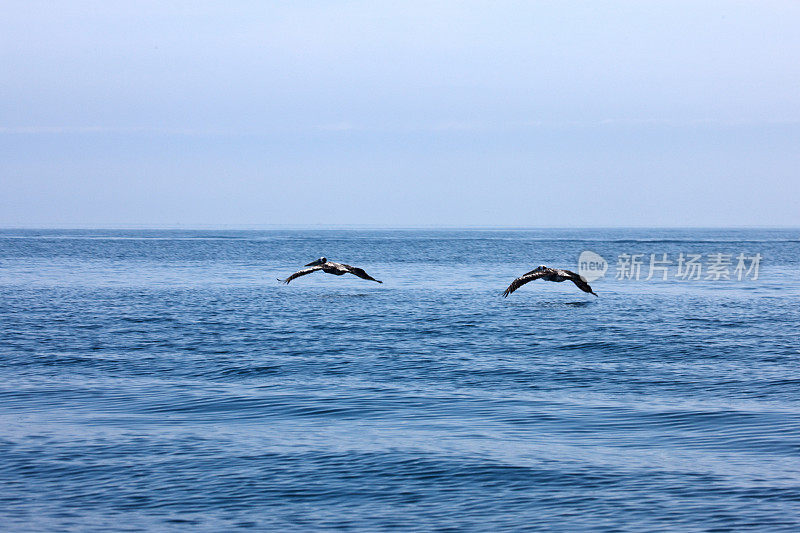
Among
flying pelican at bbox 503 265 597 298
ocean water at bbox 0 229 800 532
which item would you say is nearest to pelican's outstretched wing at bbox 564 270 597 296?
flying pelican at bbox 503 265 597 298

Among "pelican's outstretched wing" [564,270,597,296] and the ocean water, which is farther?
"pelican's outstretched wing" [564,270,597,296]

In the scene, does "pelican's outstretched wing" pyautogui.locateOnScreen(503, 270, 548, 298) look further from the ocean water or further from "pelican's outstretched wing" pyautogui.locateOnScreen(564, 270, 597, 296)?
the ocean water

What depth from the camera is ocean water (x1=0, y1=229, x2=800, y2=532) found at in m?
14.1

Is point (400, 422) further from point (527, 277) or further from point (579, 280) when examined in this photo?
point (579, 280)

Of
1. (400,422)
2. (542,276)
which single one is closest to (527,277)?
(542,276)

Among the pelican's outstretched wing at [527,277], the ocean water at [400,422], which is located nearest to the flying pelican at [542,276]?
the pelican's outstretched wing at [527,277]

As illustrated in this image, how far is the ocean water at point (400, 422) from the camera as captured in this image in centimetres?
1409

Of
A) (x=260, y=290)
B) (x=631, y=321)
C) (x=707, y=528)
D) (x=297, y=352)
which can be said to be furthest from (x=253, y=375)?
(x=260, y=290)

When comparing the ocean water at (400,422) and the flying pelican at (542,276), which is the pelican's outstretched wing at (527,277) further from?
the ocean water at (400,422)

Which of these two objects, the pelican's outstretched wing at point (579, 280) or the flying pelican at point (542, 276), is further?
the pelican's outstretched wing at point (579, 280)

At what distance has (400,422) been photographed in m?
19.4

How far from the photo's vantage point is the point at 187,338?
32.6 metres

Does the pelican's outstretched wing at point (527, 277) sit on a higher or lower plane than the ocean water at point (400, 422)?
higher

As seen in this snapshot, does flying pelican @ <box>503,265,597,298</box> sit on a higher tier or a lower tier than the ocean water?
higher
